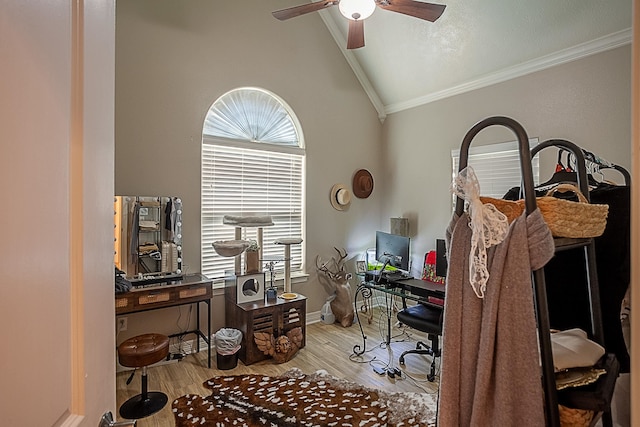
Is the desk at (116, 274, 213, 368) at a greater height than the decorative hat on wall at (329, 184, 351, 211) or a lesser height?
lesser

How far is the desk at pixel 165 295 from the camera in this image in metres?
2.65

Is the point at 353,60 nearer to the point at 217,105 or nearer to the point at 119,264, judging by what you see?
the point at 217,105

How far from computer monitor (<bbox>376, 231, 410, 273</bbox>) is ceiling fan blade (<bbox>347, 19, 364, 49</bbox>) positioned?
6.53 ft

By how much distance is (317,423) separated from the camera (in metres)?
2.25

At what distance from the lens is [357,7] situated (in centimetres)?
222

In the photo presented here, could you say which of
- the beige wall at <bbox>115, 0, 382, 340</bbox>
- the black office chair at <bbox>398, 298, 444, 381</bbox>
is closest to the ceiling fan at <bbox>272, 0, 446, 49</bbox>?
the beige wall at <bbox>115, 0, 382, 340</bbox>

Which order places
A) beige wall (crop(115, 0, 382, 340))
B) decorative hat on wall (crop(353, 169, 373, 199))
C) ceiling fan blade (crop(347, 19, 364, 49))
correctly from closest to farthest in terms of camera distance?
1. ceiling fan blade (crop(347, 19, 364, 49))
2. beige wall (crop(115, 0, 382, 340))
3. decorative hat on wall (crop(353, 169, 373, 199))

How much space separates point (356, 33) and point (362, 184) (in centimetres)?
227

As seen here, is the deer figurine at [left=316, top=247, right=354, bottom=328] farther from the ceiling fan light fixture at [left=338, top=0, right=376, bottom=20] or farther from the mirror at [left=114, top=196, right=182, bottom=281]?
the ceiling fan light fixture at [left=338, top=0, right=376, bottom=20]

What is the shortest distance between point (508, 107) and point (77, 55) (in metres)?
3.89

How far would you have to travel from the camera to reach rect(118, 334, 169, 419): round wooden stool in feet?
7.75

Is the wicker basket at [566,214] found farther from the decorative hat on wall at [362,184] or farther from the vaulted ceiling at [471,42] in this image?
the decorative hat on wall at [362,184]

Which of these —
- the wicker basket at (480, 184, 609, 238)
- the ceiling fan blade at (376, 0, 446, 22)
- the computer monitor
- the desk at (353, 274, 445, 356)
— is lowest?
the desk at (353, 274, 445, 356)

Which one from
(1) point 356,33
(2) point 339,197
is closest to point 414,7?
(1) point 356,33
